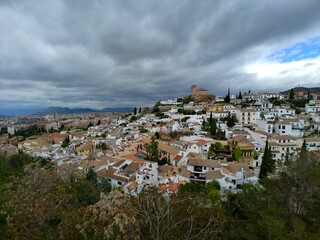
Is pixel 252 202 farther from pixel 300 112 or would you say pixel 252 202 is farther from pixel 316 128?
pixel 300 112

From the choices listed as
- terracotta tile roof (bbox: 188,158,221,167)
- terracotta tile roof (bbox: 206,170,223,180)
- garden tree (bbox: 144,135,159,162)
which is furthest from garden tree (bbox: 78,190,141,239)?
garden tree (bbox: 144,135,159,162)

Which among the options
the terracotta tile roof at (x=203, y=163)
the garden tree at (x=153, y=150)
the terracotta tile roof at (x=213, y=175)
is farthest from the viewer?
the garden tree at (x=153, y=150)

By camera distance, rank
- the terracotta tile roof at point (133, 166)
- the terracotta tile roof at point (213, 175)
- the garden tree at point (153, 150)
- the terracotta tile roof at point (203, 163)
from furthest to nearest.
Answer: the garden tree at point (153, 150) < the terracotta tile roof at point (133, 166) < the terracotta tile roof at point (203, 163) < the terracotta tile roof at point (213, 175)

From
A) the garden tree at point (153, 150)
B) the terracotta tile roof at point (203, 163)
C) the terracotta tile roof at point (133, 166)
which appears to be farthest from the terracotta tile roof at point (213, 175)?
the garden tree at point (153, 150)

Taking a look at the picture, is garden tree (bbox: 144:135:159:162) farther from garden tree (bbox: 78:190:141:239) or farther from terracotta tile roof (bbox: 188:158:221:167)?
garden tree (bbox: 78:190:141:239)

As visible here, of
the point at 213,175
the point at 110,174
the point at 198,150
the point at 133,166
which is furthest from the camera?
the point at 198,150

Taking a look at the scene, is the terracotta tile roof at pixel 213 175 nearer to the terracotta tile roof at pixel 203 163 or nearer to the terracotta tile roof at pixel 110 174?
the terracotta tile roof at pixel 203 163

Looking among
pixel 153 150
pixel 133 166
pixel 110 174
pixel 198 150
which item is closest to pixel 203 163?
pixel 198 150

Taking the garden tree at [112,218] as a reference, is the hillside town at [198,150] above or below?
below

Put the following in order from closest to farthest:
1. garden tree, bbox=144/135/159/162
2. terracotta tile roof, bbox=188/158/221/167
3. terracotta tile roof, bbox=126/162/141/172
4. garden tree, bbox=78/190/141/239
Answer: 1. garden tree, bbox=78/190/141/239
2. terracotta tile roof, bbox=188/158/221/167
3. terracotta tile roof, bbox=126/162/141/172
4. garden tree, bbox=144/135/159/162

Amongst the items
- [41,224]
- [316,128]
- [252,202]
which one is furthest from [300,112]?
[41,224]

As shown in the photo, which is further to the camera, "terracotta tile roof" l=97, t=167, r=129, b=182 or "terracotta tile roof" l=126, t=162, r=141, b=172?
"terracotta tile roof" l=126, t=162, r=141, b=172

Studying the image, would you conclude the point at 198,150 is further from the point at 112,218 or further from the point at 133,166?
the point at 112,218

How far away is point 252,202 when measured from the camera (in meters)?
15.2
